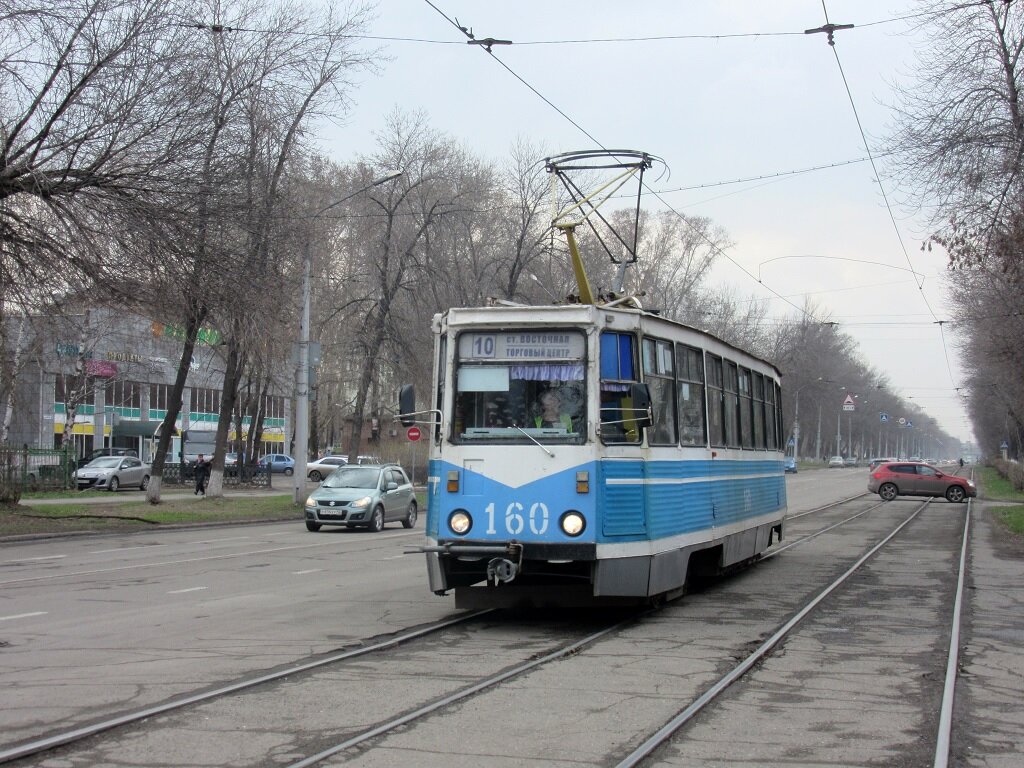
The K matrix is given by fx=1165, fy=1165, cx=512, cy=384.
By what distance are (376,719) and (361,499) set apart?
19.5 m

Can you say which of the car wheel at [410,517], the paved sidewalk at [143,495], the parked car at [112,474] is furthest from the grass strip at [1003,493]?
the parked car at [112,474]

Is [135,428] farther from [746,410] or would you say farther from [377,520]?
[746,410]

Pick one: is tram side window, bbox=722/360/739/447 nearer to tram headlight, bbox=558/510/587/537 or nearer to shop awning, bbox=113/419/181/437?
tram headlight, bbox=558/510/587/537

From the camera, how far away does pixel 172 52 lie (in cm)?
2138

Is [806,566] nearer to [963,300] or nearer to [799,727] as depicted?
[799,727]

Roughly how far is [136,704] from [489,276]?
3770cm

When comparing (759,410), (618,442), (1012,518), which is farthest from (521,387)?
(1012,518)

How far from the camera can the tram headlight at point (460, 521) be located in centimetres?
1055

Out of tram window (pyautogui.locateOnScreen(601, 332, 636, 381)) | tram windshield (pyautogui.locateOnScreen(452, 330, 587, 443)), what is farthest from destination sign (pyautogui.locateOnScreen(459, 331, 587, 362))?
tram window (pyautogui.locateOnScreen(601, 332, 636, 381))

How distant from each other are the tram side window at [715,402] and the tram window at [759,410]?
2363 mm

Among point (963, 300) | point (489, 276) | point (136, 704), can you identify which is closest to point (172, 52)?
point (136, 704)

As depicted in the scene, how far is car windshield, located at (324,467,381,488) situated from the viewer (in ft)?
89.0

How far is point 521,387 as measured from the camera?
10.7m

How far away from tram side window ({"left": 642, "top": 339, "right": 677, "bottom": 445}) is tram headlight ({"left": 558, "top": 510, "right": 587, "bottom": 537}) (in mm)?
1120
